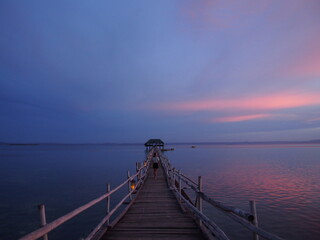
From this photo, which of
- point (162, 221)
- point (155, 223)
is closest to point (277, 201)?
point (162, 221)

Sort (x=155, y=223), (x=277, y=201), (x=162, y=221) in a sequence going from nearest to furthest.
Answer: (x=155, y=223) → (x=162, y=221) → (x=277, y=201)

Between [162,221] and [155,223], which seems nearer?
[155,223]

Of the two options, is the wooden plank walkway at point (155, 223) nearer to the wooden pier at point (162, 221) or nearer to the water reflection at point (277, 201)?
the wooden pier at point (162, 221)

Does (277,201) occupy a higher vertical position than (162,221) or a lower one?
lower

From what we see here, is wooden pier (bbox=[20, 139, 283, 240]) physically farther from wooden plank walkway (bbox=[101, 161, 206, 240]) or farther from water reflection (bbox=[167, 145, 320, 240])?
water reflection (bbox=[167, 145, 320, 240])

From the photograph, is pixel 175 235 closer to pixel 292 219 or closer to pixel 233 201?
pixel 292 219

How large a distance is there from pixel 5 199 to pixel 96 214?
831 cm

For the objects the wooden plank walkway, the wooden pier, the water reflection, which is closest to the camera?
the wooden pier

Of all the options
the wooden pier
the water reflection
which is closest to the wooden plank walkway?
the wooden pier

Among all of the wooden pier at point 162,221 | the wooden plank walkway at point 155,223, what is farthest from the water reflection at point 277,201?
the wooden pier at point 162,221

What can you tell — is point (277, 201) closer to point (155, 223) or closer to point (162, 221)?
point (162, 221)

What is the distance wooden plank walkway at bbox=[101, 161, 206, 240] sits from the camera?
4727 mm

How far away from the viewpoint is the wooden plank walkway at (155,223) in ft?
15.5

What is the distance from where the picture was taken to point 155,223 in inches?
221
